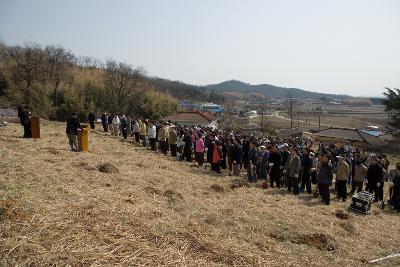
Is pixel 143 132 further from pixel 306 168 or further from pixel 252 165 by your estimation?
pixel 306 168

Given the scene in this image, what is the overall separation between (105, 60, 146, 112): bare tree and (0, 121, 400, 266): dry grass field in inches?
1684

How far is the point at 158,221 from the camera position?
8203 millimetres

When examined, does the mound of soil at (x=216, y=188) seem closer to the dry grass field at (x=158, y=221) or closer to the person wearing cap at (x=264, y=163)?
the dry grass field at (x=158, y=221)

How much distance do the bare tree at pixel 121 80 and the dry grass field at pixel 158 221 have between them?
4277cm

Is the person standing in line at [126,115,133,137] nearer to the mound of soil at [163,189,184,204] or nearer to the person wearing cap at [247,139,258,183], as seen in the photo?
the person wearing cap at [247,139,258,183]

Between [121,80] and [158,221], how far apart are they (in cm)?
5147

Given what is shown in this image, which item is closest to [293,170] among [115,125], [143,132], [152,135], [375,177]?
[375,177]

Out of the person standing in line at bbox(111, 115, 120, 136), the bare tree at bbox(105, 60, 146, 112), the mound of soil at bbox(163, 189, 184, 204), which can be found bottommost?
the mound of soil at bbox(163, 189, 184, 204)

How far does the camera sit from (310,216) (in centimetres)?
1102

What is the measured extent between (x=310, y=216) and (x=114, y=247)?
6.52 meters

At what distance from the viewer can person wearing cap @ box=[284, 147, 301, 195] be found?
44.7ft

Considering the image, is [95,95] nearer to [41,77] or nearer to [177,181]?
[41,77]

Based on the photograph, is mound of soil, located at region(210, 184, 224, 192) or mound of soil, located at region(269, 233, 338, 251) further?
mound of soil, located at region(210, 184, 224, 192)

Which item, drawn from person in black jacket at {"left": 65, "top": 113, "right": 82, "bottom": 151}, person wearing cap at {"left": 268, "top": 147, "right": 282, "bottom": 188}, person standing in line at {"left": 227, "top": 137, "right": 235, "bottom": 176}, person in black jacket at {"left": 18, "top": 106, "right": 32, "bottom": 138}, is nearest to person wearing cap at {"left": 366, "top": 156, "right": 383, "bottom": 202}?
person wearing cap at {"left": 268, "top": 147, "right": 282, "bottom": 188}
